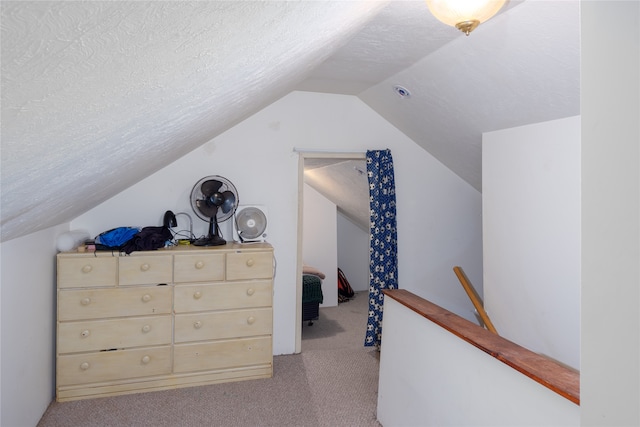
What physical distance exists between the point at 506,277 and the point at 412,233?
1159 millimetres

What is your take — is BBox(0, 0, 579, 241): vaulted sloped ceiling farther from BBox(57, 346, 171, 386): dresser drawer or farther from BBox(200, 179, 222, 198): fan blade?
BBox(57, 346, 171, 386): dresser drawer

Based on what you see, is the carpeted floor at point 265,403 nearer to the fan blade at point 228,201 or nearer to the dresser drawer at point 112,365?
the dresser drawer at point 112,365

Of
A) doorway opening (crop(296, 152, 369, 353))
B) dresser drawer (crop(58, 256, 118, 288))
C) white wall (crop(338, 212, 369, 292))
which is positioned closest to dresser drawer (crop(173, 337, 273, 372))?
doorway opening (crop(296, 152, 369, 353))

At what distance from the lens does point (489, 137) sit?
3.22 meters

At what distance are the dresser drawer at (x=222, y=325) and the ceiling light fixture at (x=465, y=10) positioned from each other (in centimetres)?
246

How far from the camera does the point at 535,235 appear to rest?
2.89 m

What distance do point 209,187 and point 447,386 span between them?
92.2 inches

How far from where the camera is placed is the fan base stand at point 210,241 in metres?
3.35

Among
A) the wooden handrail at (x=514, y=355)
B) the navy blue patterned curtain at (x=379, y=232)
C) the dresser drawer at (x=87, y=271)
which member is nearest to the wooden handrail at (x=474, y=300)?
the navy blue patterned curtain at (x=379, y=232)

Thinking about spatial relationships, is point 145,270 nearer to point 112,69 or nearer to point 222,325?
point 222,325

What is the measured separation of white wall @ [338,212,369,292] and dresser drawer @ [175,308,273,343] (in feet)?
10.7

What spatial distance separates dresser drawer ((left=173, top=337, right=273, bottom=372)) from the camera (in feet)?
10.3

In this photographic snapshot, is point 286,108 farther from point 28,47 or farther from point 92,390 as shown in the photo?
point 28,47

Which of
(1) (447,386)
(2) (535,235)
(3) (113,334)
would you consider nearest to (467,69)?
(2) (535,235)
